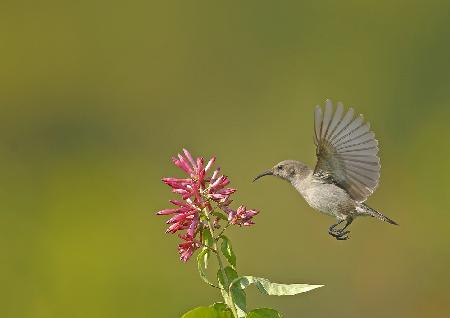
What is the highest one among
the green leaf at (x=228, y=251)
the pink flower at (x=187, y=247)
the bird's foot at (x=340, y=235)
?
the bird's foot at (x=340, y=235)

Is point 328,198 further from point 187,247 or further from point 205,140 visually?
point 205,140

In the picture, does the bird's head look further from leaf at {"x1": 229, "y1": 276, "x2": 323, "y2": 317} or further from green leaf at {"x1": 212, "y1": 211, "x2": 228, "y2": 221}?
leaf at {"x1": 229, "y1": 276, "x2": 323, "y2": 317}

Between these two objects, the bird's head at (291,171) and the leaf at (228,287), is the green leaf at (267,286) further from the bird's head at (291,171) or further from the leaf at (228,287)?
the bird's head at (291,171)

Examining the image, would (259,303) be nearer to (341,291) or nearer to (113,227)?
(341,291)

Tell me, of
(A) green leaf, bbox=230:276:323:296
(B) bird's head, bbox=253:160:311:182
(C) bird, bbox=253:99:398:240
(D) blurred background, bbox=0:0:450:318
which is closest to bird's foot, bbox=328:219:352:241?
(C) bird, bbox=253:99:398:240

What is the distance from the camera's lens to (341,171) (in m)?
4.04

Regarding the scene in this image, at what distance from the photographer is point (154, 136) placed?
1159 centimetres

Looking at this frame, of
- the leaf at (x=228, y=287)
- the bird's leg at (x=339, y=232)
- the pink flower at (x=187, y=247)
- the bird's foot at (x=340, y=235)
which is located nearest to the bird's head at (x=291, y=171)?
the bird's leg at (x=339, y=232)

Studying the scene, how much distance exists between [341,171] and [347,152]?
0.15 m

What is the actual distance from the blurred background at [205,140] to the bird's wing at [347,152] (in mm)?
4312

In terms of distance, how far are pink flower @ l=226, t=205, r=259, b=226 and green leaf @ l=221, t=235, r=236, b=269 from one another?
0.39 ft

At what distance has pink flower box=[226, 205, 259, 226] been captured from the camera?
249 cm

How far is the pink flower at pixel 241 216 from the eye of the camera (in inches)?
98.0

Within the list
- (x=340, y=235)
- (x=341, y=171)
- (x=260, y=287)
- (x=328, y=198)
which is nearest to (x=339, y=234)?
(x=340, y=235)
